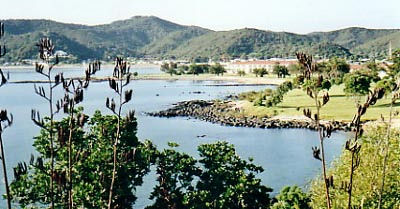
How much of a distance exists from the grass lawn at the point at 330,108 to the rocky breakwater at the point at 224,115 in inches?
74.7

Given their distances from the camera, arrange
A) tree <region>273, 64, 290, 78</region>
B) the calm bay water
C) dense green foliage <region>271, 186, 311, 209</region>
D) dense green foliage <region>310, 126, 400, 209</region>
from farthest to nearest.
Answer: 1. tree <region>273, 64, 290, 78</region>
2. the calm bay water
3. dense green foliage <region>271, 186, 311, 209</region>
4. dense green foliage <region>310, 126, 400, 209</region>

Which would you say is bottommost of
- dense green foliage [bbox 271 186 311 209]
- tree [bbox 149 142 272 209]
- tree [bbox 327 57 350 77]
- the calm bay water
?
the calm bay water

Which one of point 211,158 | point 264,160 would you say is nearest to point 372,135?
point 211,158

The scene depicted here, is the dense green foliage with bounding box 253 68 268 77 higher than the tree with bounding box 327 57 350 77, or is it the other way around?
the tree with bounding box 327 57 350 77

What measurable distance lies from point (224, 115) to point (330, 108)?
14424mm

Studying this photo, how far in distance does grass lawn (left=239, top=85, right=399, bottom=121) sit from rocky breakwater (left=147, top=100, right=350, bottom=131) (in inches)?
74.7

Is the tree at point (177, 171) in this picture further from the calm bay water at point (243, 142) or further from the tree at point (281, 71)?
the tree at point (281, 71)

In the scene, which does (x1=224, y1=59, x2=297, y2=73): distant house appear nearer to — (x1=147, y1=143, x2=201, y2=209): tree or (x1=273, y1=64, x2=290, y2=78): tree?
(x1=273, y1=64, x2=290, y2=78): tree

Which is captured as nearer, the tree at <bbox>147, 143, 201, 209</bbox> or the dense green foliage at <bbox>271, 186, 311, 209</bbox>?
the tree at <bbox>147, 143, 201, 209</bbox>

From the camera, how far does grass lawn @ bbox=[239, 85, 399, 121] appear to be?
191 feet

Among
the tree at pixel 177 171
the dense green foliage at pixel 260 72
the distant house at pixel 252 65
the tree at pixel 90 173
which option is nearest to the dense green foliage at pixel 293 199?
the tree at pixel 177 171

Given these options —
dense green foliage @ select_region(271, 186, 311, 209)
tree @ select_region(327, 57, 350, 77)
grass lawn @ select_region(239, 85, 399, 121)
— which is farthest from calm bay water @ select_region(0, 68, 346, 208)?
tree @ select_region(327, 57, 350, 77)

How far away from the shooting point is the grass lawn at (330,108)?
58291 mm

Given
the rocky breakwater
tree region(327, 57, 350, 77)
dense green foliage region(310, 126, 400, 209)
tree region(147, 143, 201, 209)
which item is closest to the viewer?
dense green foliage region(310, 126, 400, 209)
